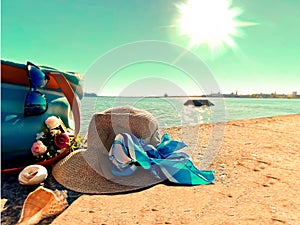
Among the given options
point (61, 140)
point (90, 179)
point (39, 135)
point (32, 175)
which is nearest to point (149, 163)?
point (90, 179)

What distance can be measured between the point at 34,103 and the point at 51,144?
51cm

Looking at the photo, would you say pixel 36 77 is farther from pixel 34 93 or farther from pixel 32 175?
pixel 32 175

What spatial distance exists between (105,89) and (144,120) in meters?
0.62

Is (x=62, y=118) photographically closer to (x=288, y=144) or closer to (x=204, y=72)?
(x=204, y=72)

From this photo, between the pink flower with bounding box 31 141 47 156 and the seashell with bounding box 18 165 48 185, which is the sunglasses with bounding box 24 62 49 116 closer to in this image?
the pink flower with bounding box 31 141 47 156

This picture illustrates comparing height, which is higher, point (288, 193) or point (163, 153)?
point (163, 153)

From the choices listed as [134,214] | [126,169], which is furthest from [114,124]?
[134,214]

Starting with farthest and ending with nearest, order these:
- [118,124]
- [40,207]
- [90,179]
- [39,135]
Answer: [118,124], [39,135], [90,179], [40,207]

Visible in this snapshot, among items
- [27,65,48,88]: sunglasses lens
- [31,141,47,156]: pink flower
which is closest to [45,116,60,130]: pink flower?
[31,141,47,156]: pink flower

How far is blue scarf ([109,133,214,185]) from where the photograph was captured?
8.64 ft

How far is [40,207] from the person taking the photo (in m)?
1.94

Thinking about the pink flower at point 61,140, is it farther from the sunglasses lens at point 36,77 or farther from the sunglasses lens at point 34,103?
the sunglasses lens at point 36,77

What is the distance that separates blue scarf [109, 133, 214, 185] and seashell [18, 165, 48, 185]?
69 centimetres

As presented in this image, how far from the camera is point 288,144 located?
4891 millimetres
